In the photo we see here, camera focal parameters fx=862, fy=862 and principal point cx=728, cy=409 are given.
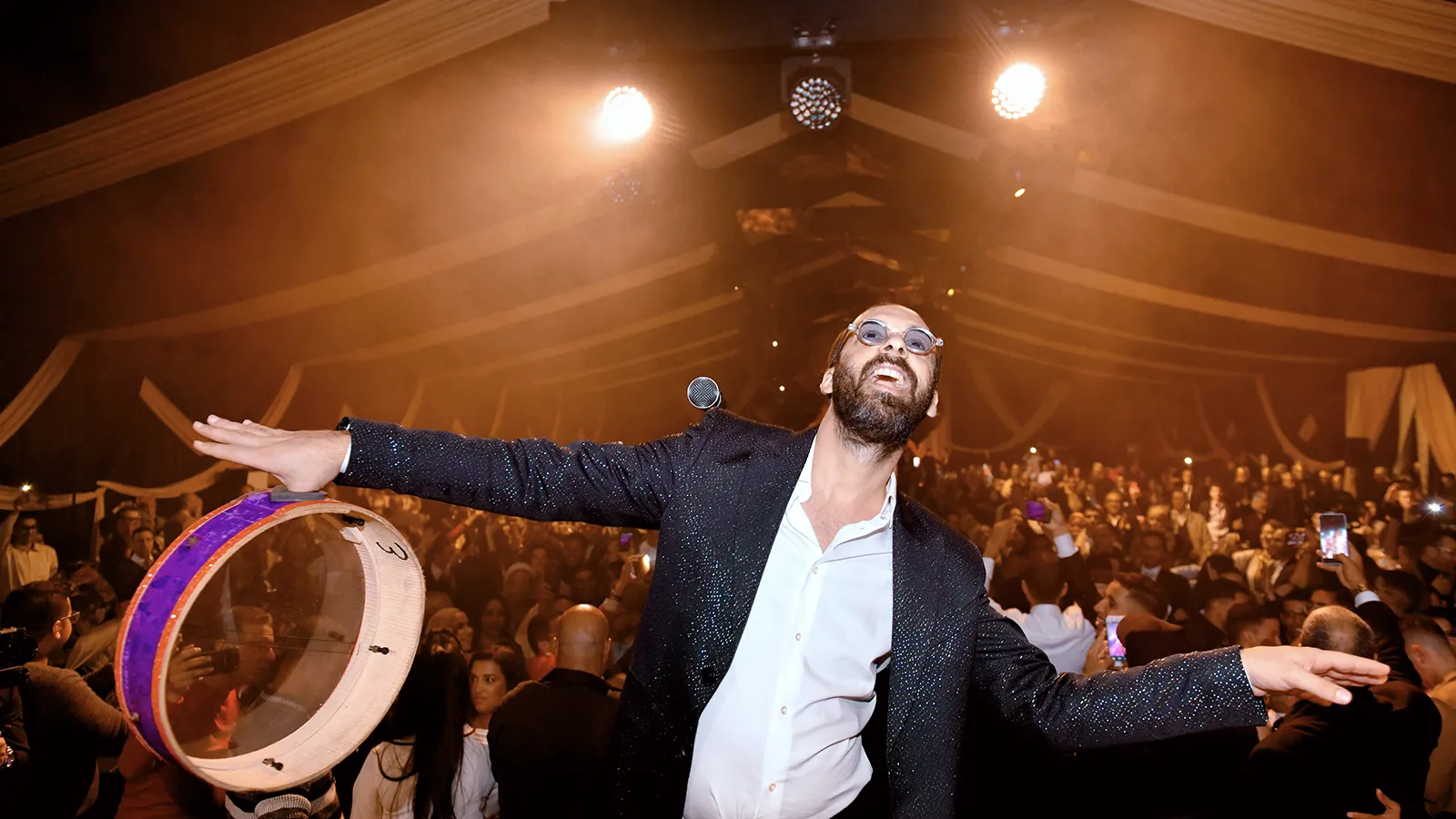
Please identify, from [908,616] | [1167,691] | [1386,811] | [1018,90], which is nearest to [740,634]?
[908,616]

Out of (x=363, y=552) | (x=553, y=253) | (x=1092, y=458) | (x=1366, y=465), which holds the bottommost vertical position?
(x=363, y=552)

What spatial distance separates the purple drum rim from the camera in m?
1.39

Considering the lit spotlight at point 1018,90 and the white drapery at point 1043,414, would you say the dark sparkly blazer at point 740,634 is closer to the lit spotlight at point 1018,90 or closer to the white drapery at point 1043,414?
the lit spotlight at point 1018,90

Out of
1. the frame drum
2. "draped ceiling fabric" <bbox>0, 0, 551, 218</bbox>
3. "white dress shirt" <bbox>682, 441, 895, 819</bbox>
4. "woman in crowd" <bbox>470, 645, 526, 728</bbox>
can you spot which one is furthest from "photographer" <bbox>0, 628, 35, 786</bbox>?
"draped ceiling fabric" <bbox>0, 0, 551, 218</bbox>

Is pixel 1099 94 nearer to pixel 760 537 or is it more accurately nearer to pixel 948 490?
pixel 760 537

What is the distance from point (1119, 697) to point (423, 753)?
7.27 feet

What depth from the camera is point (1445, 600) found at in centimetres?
586

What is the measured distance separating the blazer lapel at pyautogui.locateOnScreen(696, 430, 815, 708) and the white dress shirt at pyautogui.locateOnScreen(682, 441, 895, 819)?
0.04 m

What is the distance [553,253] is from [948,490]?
804cm

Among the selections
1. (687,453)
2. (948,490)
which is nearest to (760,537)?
(687,453)

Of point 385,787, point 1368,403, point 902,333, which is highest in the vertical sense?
point 1368,403

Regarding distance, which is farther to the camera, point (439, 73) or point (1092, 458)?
point (1092, 458)

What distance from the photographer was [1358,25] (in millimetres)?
4949

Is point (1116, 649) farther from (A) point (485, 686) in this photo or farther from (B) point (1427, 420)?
(B) point (1427, 420)
